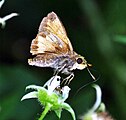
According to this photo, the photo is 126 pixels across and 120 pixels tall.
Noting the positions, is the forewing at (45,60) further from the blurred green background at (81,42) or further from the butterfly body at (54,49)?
the blurred green background at (81,42)

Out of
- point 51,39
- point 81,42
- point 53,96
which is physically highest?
point 51,39

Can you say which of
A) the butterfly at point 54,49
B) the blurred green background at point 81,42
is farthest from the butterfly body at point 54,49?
the blurred green background at point 81,42

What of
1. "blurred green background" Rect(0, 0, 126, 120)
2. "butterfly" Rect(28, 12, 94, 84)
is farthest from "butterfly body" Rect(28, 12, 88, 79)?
"blurred green background" Rect(0, 0, 126, 120)

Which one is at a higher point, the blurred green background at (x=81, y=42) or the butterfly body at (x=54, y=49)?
the butterfly body at (x=54, y=49)

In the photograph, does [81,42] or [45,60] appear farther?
[81,42]

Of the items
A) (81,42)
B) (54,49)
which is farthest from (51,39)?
(81,42)

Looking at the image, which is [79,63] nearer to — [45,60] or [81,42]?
[45,60]

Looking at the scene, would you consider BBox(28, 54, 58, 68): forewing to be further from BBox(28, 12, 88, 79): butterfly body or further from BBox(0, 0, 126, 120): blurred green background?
BBox(0, 0, 126, 120): blurred green background
